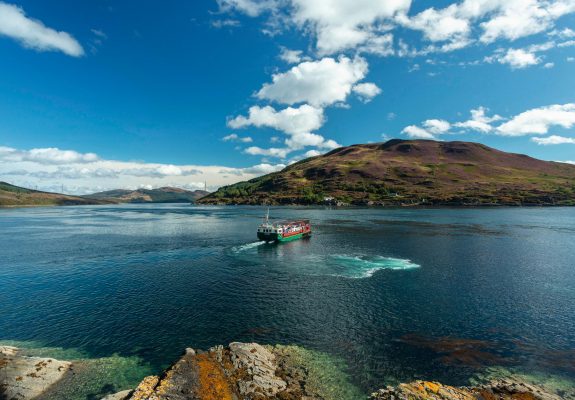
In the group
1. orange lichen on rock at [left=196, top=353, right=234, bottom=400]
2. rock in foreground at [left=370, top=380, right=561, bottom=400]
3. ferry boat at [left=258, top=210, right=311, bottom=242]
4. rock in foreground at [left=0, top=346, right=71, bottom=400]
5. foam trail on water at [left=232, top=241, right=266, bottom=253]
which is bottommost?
rock in foreground at [left=0, top=346, right=71, bottom=400]

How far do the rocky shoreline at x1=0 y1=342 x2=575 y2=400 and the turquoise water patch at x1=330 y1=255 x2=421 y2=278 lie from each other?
128 feet

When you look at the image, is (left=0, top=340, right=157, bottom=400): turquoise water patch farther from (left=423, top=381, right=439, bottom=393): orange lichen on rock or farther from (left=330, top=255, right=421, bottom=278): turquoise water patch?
(left=330, top=255, right=421, bottom=278): turquoise water patch

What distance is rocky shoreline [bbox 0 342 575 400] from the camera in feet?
89.2

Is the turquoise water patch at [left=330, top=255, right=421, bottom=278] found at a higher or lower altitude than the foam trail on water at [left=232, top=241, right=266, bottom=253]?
lower

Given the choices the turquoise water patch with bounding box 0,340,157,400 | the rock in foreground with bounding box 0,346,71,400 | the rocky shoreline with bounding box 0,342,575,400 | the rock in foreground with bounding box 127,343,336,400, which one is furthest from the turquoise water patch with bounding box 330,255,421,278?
the rock in foreground with bounding box 0,346,71,400

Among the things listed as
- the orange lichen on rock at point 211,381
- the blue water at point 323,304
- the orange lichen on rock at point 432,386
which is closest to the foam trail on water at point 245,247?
the blue water at point 323,304

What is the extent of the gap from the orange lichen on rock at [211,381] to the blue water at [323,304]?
737cm

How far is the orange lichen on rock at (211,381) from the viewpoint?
1064 inches

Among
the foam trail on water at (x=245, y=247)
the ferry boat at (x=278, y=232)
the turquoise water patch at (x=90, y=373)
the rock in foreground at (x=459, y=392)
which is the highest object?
the ferry boat at (x=278, y=232)

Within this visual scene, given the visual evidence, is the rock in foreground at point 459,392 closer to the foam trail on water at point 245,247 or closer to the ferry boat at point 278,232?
the foam trail on water at point 245,247

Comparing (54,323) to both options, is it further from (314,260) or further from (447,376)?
(314,260)

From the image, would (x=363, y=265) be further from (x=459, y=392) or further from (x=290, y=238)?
(x=459, y=392)

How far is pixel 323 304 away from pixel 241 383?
2548 cm

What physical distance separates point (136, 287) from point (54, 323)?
56.8 ft
